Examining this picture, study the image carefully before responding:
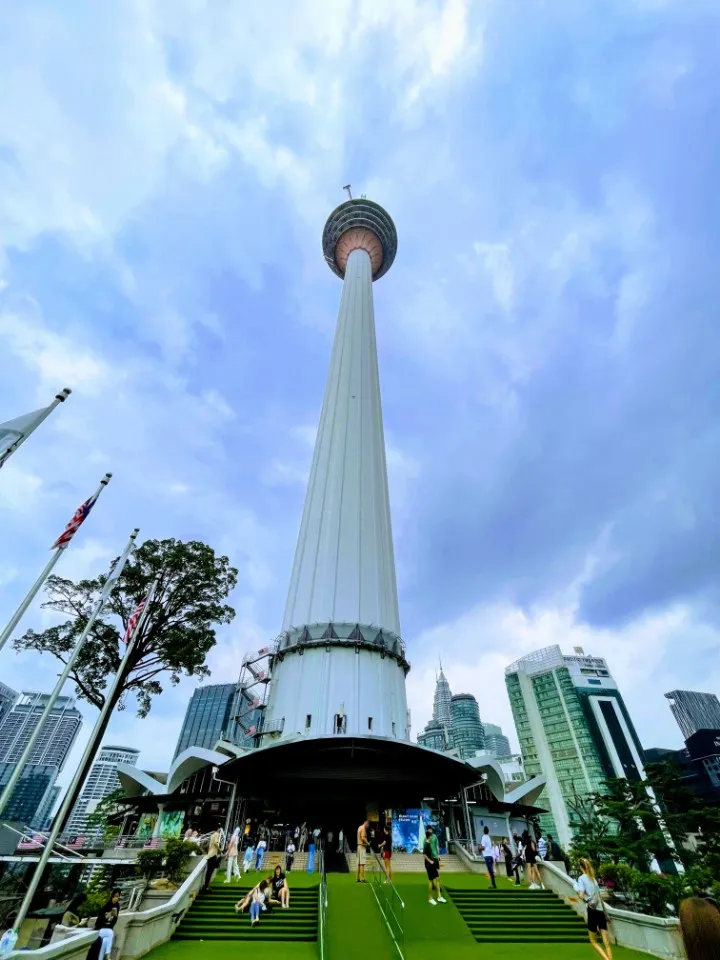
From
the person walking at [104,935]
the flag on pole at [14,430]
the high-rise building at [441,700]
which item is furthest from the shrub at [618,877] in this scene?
the high-rise building at [441,700]

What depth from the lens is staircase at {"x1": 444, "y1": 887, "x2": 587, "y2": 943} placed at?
41.2ft

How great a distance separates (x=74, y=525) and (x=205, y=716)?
115103 mm

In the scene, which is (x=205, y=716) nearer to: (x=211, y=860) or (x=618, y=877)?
(x=211, y=860)

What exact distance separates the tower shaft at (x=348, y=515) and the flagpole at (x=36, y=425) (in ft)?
80.6

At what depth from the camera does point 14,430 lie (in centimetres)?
1137

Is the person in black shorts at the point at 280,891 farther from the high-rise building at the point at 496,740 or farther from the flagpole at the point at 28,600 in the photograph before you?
the high-rise building at the point at 496,740

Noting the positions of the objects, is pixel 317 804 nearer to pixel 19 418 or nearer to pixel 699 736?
pixel 19 418

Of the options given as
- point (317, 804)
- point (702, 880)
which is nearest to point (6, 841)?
point (317, 804)

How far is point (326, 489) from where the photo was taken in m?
41.5

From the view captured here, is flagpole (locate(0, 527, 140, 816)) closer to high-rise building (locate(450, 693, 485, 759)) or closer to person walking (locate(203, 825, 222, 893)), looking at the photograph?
person walking (locate(203, 825, 222, 893))

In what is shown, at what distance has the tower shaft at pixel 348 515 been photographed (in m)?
35.3

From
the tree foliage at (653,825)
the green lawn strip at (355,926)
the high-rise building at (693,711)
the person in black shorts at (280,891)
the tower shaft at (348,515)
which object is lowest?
the green lawn strip at (355,926)

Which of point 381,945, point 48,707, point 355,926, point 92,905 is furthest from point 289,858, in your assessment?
point 48,707

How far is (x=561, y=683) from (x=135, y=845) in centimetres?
8789
